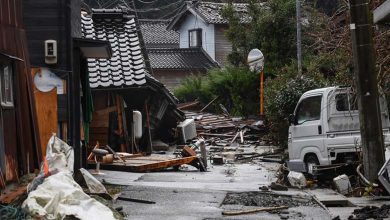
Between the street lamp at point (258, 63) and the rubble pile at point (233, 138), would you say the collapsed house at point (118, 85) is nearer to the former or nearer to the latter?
the rubble pile at point (233, 138)

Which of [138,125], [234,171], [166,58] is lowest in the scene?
[234,171]

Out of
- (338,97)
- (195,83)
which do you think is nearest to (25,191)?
(338,97)

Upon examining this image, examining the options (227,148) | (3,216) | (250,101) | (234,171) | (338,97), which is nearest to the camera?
(3,216)

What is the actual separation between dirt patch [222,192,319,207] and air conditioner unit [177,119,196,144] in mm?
15245

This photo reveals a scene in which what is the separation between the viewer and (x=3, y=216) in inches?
299

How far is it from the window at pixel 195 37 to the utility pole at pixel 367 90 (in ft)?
125

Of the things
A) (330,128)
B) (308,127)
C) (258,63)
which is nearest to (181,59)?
(258,63)

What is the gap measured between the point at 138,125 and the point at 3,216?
1351 centimetres

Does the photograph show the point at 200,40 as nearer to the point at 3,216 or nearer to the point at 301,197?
the point at 301,197

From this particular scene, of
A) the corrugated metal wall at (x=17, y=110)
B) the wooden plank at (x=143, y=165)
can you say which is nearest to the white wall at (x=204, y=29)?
the wooden plank at (x=143, y=165)

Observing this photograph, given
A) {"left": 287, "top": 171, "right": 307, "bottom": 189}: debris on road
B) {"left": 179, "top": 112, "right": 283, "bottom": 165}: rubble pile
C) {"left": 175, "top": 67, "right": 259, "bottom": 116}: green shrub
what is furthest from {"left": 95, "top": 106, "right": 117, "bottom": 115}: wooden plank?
{"left": 175, "top": 67, "right": 259, "bottom": 116}: green shrub

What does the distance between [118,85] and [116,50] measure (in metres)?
1.67

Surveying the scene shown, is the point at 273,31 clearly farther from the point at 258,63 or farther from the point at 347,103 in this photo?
the point at 347,103

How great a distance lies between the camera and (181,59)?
47.7 m
